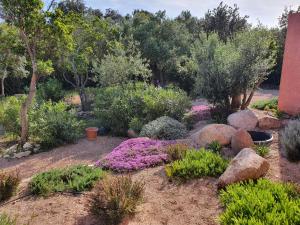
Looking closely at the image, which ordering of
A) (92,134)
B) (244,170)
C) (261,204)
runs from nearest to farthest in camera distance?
(261,204) < (244,170) < (92,134)

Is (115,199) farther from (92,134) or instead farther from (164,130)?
(92,134)

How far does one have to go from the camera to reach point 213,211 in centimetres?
425

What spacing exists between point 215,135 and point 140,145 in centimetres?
177

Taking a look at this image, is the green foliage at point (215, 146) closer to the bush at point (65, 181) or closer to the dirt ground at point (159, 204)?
the dirt ground at point (159, 204)

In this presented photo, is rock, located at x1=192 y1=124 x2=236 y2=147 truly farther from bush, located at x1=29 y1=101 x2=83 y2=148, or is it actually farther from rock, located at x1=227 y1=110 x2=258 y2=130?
bush, located at x1=29 y1=101 x2=83 y2=148

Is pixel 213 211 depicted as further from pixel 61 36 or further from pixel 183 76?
pixel 183 76

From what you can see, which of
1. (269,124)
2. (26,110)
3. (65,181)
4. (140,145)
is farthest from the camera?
(26,110)

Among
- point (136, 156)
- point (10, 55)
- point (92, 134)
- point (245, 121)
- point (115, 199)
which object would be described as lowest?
point (92, 134)

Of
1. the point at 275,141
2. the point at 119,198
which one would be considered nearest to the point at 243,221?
the point at 119,198

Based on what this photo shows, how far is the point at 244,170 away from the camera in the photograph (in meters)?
4.54

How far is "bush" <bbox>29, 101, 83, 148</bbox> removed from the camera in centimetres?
945

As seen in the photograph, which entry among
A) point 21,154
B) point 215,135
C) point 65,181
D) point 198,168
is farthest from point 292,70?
point 21,154

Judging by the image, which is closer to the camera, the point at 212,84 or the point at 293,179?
the point at 293,179

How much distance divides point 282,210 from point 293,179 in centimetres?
154
